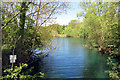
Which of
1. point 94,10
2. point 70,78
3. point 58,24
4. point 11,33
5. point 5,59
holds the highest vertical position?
point 94,10

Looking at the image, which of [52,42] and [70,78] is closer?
[52,42]

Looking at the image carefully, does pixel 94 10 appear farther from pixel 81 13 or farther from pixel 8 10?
pixel 8 10

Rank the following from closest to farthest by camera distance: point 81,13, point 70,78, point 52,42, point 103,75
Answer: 1. point 52,42
2. point 70,78
3. point 103,75
4. point 81,13

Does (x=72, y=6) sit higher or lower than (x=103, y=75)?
higher

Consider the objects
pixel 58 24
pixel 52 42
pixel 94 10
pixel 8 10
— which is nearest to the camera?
pixel 8 10

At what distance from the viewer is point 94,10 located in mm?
8891

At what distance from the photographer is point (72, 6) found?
2865mm

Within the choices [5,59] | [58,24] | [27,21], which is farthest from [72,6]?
[5,59]

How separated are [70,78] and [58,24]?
1978 millimetres

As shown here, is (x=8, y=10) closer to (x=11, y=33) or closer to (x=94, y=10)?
(x=11, y=33)

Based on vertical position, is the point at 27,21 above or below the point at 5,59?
above

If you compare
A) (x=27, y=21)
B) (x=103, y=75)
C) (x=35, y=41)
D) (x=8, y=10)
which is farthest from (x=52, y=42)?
(x=103, y=75)

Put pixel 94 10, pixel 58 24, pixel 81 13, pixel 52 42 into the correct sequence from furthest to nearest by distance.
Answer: pixel 81 13
pixel 94 10
pixel 52 42
pixel 58 24

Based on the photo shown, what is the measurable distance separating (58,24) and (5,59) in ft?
Answer: 5.11
